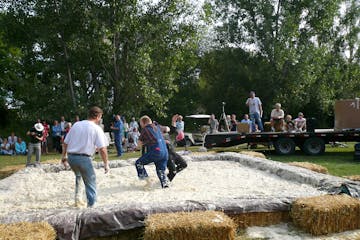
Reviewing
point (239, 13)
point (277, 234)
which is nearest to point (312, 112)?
point (239, 13)

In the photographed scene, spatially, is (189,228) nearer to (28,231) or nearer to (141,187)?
(28,231)

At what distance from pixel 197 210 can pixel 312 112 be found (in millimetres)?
28503

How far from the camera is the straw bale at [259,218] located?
19.2 ft

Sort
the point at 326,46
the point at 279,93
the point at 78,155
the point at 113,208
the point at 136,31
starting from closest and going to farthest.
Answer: the point at 113,208, the point at 78,155, the point at 136,31, the point at 279,93, the point at 326,46

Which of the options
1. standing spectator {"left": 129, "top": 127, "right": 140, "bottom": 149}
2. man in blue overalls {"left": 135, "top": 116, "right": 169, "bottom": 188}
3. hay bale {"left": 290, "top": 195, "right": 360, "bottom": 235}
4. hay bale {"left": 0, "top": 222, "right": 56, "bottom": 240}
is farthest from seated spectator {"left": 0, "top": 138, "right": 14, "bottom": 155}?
hay bale {"left": 290, "top": 195, "right": 360, "bottom": 235}

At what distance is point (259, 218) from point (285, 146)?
10.1 m

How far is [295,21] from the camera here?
3034 cm

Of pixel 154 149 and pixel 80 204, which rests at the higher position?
pixel 154 149

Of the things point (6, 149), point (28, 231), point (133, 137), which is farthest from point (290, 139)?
point (6, 149)

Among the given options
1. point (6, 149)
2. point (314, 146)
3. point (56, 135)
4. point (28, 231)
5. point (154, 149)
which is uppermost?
point (56, 135)

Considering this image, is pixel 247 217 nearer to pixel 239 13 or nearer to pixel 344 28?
pixel 239 13

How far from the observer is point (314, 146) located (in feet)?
50.5

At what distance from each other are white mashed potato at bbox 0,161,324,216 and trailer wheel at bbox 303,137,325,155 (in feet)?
18.5

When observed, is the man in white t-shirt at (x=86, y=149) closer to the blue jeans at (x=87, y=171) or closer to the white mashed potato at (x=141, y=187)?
the blue jeans at (x=87, y=171)
